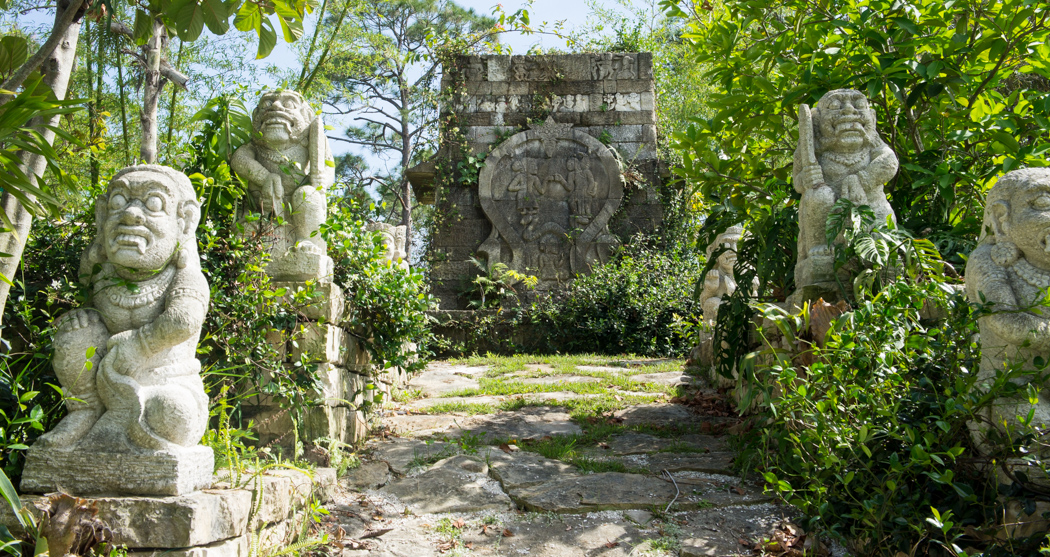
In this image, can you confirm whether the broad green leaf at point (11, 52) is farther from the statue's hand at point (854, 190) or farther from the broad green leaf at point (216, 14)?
the statue's hand at point (854, 190)

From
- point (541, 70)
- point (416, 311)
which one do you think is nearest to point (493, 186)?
point (541, 70)

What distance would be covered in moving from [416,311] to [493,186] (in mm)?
5831

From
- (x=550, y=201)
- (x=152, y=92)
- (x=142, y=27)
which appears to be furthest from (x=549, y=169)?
(x=142, y=27)

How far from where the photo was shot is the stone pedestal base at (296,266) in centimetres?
423

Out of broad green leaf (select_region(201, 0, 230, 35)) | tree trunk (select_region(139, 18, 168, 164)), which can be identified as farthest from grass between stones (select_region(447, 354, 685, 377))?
broad green leaf (select_region(201, 0, 230, 35))

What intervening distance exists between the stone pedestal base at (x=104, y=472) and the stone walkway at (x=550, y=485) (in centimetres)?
86

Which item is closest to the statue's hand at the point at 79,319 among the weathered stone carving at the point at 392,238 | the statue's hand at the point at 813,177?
the statue's hand at the point at 813,177

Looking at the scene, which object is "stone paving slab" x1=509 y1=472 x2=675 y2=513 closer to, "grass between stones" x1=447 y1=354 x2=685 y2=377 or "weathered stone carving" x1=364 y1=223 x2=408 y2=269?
"grass between stones" x1=447 y1=354 x2=685 y2=377

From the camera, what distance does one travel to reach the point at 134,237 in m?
2.75

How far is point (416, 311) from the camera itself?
5.09 m

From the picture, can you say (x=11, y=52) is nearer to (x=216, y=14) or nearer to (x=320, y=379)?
(x=216, y=14)

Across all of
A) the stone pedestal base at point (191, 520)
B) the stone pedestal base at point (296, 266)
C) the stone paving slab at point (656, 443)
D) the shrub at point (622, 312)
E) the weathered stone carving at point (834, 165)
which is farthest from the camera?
the shrub at point (622, 312)

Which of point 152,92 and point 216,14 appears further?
point 152,92

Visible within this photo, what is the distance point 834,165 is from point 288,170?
3072 mm
